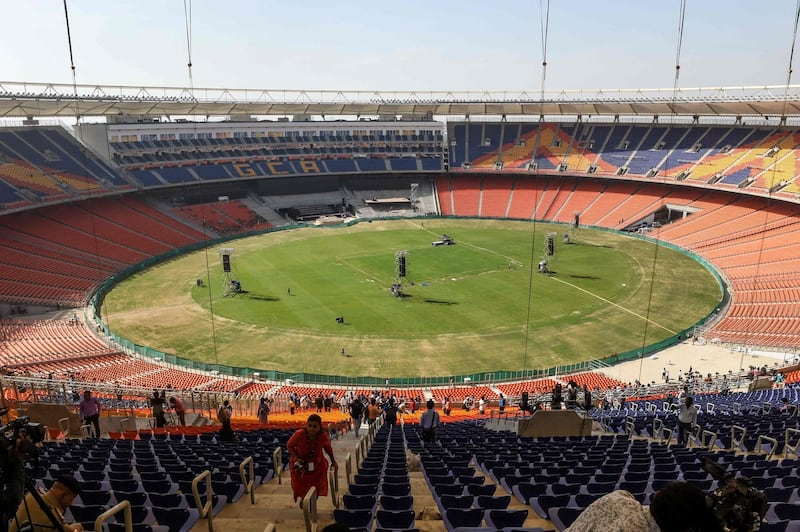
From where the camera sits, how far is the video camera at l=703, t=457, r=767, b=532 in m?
4.04

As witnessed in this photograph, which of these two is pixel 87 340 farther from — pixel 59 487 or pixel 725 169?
pixel 725 169

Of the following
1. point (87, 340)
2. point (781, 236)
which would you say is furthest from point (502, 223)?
point (87, 340)

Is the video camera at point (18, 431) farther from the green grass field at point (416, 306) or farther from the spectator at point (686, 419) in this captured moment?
the green grass field at point (416, 306)

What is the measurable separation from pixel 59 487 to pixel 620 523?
5331 mm

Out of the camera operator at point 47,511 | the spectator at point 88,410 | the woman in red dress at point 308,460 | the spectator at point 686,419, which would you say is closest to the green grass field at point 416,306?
the spectator at point 88,410

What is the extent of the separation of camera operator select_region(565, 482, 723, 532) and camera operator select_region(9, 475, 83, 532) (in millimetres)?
4576

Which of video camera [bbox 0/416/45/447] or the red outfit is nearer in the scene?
video camera [bbox 0/416/45/447]

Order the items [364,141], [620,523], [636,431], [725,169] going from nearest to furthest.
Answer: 1. [620,523]
2. [636,431]
3. [725,169]
4. [364,141]

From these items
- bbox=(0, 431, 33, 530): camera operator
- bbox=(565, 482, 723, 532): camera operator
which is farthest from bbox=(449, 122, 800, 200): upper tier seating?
bbox=(0, 431, 33, 530): camera operator

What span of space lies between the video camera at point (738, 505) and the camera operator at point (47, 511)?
5.47 m

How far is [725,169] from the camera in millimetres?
67375

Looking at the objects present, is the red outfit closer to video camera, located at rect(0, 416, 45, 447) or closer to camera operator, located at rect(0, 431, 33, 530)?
video camera, located at rect(0, 416, 45, 447)

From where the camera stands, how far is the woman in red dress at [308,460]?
846 centimetres

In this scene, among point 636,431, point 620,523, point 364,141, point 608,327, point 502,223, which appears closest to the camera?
point 620,523
